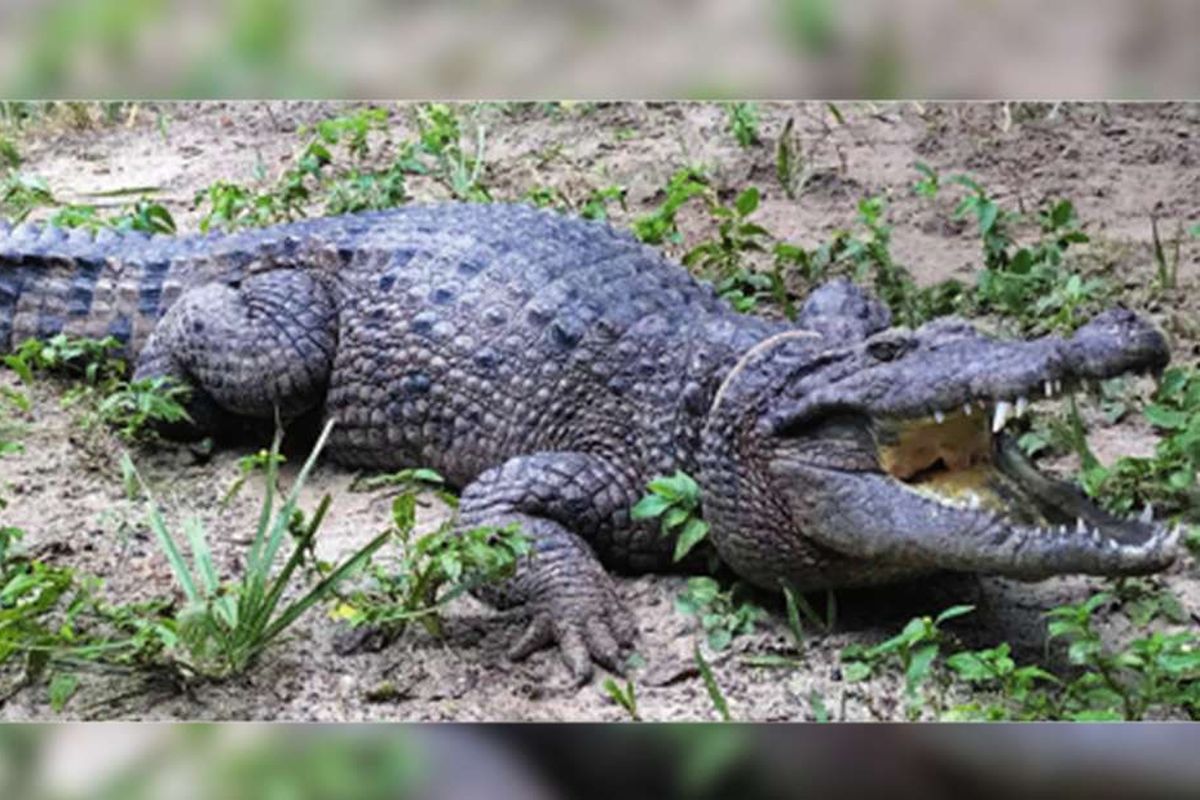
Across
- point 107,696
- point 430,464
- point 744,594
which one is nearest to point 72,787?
point 107,696

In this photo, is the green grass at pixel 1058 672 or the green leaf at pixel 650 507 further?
the green leaf at pixel 650 507

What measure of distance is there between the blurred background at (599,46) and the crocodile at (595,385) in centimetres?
220

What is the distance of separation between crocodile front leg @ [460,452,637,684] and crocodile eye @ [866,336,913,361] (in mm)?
743

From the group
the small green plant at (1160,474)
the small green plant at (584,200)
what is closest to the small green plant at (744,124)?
the small green plant at (584,200)

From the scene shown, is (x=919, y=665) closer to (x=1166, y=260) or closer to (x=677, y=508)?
(x=677, y=508)

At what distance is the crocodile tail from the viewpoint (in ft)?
15.5

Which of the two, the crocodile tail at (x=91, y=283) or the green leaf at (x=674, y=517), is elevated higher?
the crocodile tail at (x=91, y=283)

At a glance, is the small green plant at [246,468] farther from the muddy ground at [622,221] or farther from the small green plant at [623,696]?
the small green plant at [623,696]

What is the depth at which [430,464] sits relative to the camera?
14.2 ft

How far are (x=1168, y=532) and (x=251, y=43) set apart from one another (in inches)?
99.2

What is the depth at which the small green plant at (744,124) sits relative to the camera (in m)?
5.81

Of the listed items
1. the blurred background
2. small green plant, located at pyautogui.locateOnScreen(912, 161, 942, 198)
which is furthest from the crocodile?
the blurred background

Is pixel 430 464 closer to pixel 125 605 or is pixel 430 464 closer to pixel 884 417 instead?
pixel 125 605

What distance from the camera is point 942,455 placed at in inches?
134
